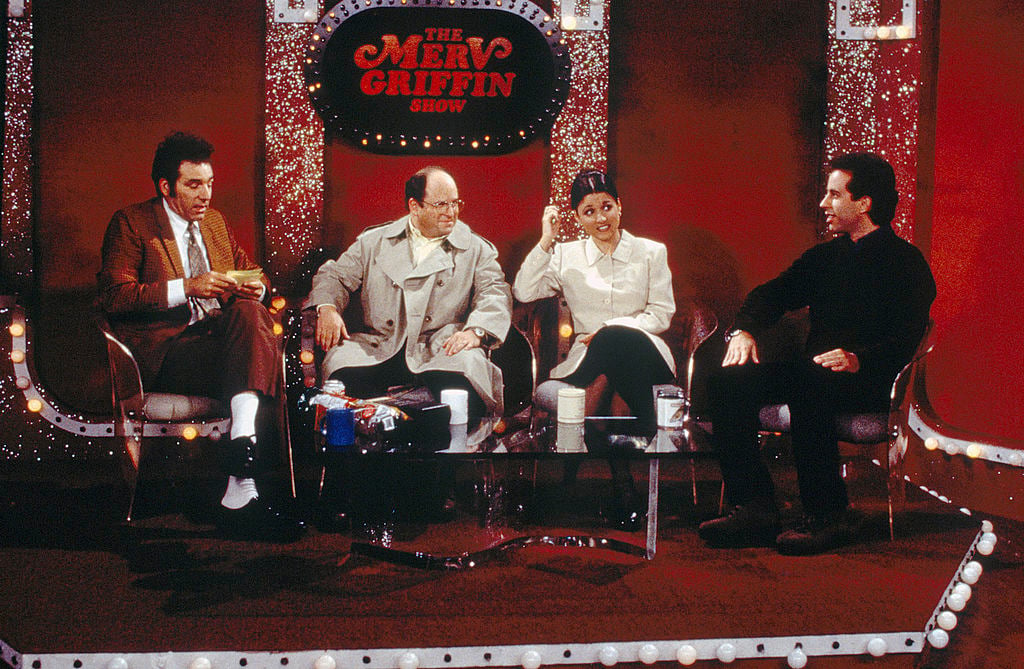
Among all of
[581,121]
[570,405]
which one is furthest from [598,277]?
[570,405]

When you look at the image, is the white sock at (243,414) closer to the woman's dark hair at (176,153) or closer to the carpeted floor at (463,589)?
the carpeted floor at (463,589)

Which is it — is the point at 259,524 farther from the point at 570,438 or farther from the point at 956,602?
A: the point at 956,602

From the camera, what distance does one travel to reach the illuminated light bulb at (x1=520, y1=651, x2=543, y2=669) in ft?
6.63

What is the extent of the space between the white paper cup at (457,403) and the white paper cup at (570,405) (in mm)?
381

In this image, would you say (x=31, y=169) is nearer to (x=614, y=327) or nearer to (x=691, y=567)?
(x=614, y=327)

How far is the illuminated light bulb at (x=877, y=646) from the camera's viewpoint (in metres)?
2.12

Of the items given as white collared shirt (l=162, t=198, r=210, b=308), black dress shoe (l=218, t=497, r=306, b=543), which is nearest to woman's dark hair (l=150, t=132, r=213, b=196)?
white collared shirt (l=162, t=198, r=210, b=308)

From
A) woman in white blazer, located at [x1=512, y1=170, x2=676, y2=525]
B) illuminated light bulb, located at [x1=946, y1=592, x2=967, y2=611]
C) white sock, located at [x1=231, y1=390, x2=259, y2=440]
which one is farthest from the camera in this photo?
woman in white blazer, located at [x1=512, y1=170, x2=676, y2=525]

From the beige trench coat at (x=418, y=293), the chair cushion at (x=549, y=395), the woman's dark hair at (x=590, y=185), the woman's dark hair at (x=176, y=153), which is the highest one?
the woman's dark hair at (x=176, y=153)

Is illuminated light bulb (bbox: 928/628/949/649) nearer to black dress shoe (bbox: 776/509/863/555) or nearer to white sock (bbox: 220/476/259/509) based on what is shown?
black dress shoe (bbox: 776/509/863/555)

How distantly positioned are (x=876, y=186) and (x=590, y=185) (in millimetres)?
1309

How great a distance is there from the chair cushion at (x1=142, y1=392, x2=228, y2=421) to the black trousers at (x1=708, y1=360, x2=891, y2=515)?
6.52ft

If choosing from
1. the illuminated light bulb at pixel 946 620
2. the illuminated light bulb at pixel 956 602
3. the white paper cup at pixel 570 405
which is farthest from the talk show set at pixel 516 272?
the illuminated light bulb at pixel 946 620

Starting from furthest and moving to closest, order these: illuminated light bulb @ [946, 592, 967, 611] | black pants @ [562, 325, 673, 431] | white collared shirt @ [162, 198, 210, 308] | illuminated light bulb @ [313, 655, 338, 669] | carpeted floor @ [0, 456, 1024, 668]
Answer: black pants @ [562, 325, 673, 431] → white collared shirt @ [162, 198, 210, 308] → illuminated light bulb @ [946, 592, 967, 611] → carpeted floor @ [0, 456, 1024, 668] → illuminated light bulb @ [313, 655, 338, 669]
